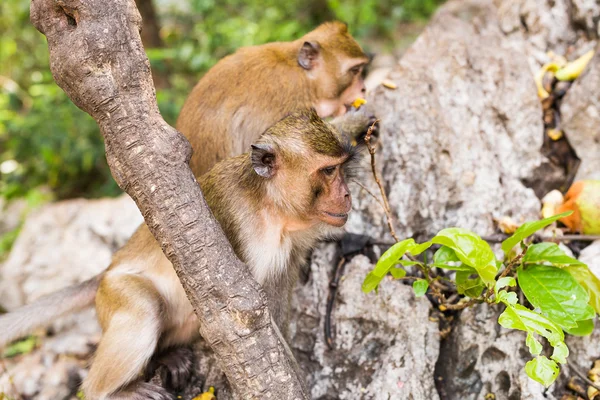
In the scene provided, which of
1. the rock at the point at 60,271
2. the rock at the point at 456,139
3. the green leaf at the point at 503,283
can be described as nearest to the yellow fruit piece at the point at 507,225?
the rock at the point at 456,139

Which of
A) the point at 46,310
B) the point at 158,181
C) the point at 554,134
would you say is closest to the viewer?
the point at 158,181

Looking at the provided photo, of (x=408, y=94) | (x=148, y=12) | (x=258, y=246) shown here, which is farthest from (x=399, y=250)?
(x=148, y=12)

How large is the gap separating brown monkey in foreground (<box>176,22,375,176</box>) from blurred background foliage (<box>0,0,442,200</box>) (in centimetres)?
257

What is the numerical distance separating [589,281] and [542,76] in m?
2.30

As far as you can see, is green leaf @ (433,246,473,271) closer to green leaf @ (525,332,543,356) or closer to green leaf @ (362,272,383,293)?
green leaf @ (362,272,383,293)

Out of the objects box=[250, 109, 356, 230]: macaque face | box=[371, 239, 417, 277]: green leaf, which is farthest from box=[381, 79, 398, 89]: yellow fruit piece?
box=[371, 239, 417, 277]: green leaf

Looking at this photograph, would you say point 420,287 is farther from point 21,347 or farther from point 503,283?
point 21,347

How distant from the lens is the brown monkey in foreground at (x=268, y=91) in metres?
3.95

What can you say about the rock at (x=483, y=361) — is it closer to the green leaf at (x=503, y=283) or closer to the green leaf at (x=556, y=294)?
the green leaf at (x=556, y=294)

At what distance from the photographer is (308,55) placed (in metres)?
4.25

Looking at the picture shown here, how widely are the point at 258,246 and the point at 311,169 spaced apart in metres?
0.47

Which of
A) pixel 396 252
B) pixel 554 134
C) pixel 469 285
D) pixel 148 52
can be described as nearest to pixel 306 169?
pixel 396 252

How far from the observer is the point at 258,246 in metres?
2.83

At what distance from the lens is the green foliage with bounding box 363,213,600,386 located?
237 cm
